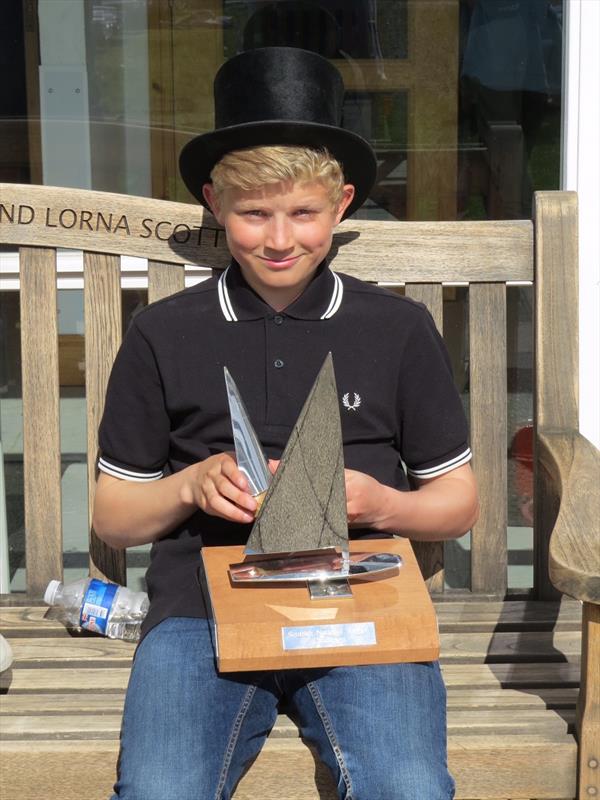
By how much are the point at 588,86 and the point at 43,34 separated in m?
1.47

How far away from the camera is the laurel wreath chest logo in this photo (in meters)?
2.22

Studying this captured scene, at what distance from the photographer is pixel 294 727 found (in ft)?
6.57

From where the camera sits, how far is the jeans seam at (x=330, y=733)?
6.05 feet

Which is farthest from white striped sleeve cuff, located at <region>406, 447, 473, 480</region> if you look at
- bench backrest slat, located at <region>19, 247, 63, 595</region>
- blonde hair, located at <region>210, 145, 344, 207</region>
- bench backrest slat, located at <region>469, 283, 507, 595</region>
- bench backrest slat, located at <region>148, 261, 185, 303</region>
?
bench backrest slat, located at <region>19, 247, 63, 595</region>

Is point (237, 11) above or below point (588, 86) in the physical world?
above

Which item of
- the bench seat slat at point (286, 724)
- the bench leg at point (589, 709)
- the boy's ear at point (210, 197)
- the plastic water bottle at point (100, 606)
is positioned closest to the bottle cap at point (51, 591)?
the plastic water bottle at point (100, 606)

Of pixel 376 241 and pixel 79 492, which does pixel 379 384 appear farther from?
pixel 79 492

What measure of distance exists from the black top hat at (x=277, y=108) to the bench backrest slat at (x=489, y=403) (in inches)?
18.7

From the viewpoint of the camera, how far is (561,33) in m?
3.19

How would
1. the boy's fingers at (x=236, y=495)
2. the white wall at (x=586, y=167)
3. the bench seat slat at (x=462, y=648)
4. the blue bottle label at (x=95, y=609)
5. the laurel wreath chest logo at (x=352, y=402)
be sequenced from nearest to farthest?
1. the boy's fingers at (x=236, y=495)
2. the laurel wreath chest logo at (x=352, y=402)
3. the bench seat slat at (x=462, y=648)
4. the blue bottle label at (x=95, y=609)
5. the white wall at (x=586, y=167)

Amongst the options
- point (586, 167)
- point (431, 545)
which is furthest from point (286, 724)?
point (586, 167)

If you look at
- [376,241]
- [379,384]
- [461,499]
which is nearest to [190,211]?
[376,241]

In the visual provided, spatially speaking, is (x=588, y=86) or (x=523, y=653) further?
(x=588, y=86)

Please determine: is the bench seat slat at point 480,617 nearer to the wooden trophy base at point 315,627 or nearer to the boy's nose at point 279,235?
the wooden trophy base at point 315,627
